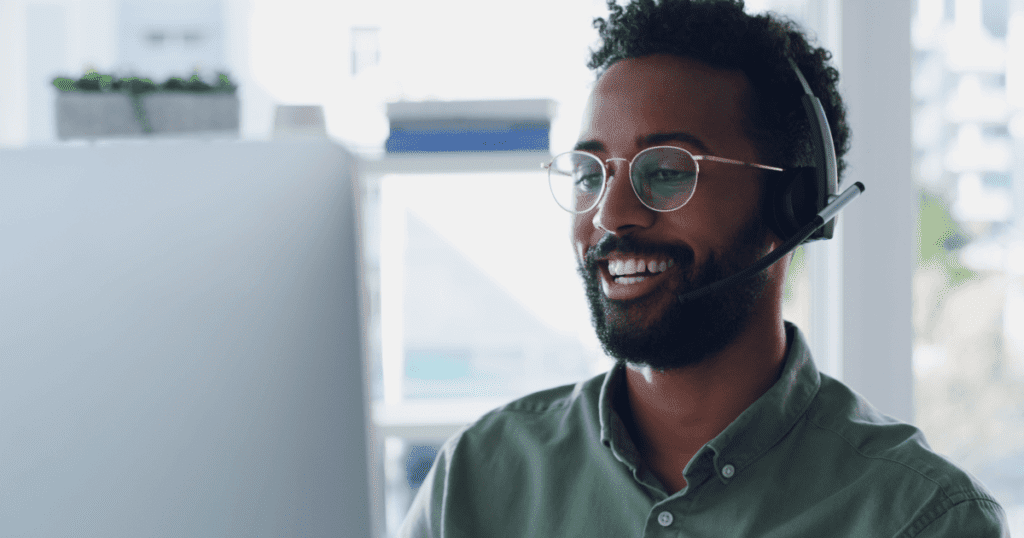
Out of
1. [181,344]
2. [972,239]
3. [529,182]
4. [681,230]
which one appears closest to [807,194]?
[681,230]

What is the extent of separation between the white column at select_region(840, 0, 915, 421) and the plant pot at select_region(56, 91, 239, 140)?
1312mm

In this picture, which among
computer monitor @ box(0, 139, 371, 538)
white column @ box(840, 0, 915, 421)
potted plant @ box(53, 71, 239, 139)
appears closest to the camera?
computer monitor @ box(0, 139, 371, 538)

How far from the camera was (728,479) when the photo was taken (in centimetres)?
88

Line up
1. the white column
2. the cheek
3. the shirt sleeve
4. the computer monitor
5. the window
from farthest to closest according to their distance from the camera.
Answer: the window < the white column < the cheek < the shirt sleeve < the computer monitor

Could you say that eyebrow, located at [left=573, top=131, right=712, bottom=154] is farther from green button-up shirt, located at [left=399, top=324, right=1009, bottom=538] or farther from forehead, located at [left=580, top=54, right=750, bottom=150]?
green button-up shirt, located at [left=399, top=324, right=1009, bottom=538]

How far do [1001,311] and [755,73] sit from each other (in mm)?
1227

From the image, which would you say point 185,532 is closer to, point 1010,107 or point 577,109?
point 577,109

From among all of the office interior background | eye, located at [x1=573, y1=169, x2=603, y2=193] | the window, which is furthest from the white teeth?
the window

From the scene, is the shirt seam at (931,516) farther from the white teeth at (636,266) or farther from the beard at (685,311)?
the white teeth at (636,266)

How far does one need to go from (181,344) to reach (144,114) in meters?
1.34

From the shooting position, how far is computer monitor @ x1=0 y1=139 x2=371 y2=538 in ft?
1.07

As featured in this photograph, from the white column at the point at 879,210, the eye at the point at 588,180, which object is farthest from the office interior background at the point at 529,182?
Answer: the eye at the point at 588,180

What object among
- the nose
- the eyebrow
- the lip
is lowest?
the lip

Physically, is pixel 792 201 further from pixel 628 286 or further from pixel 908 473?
pixel 908 473
